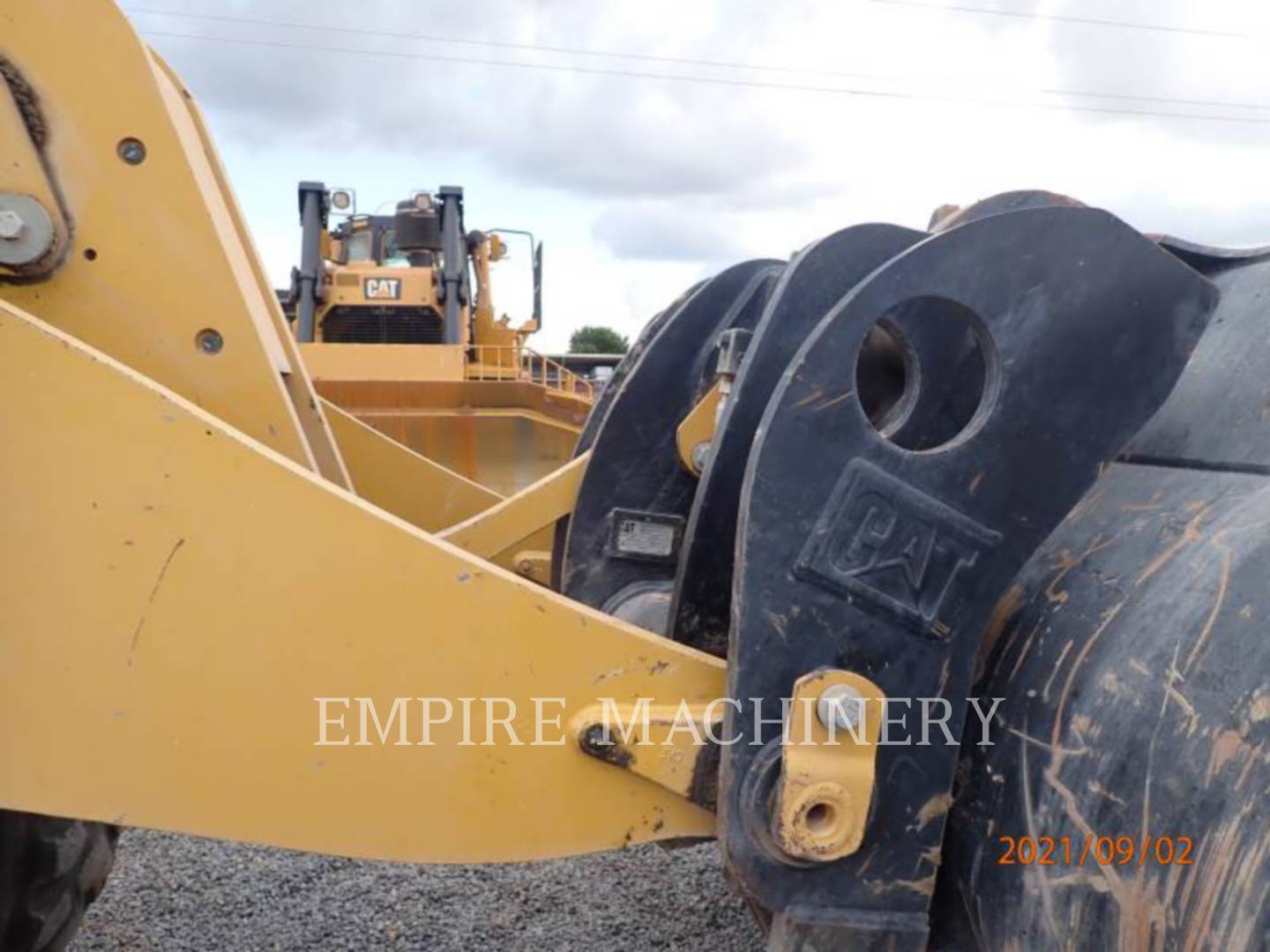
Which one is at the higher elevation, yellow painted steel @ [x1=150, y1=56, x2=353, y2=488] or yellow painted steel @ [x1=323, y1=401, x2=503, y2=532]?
yellow painted steel @ [x1=150, y1=56, x2=353, y2=488]

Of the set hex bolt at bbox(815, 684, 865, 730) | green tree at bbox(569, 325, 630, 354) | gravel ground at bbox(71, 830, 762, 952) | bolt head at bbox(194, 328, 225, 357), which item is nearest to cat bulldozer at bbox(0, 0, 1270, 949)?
hex bolt at bbox(815, 684, 865, 730)

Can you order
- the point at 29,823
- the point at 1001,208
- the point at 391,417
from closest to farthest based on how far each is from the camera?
the point at 1001,208
the point at 29,823
the point at 391,417

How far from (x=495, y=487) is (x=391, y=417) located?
0.88 meters

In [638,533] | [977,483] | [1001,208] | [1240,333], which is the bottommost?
[638,533]

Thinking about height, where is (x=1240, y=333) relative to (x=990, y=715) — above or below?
above

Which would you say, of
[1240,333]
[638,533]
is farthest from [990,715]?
[638,533]

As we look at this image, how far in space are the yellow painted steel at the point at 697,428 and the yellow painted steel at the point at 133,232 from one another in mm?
818

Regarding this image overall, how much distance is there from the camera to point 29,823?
195 cm

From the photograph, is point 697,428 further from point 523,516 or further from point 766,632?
point 766,632

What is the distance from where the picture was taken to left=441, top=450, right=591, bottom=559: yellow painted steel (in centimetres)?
274

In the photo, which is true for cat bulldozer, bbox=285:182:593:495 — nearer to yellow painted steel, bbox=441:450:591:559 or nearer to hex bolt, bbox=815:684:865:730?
yellow painted steel, bbox=441:450:591:559

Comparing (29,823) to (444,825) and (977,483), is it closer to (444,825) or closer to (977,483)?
(444,825)

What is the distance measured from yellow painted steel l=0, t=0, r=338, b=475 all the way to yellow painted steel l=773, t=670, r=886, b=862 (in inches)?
41.6

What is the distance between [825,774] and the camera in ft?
4.59
